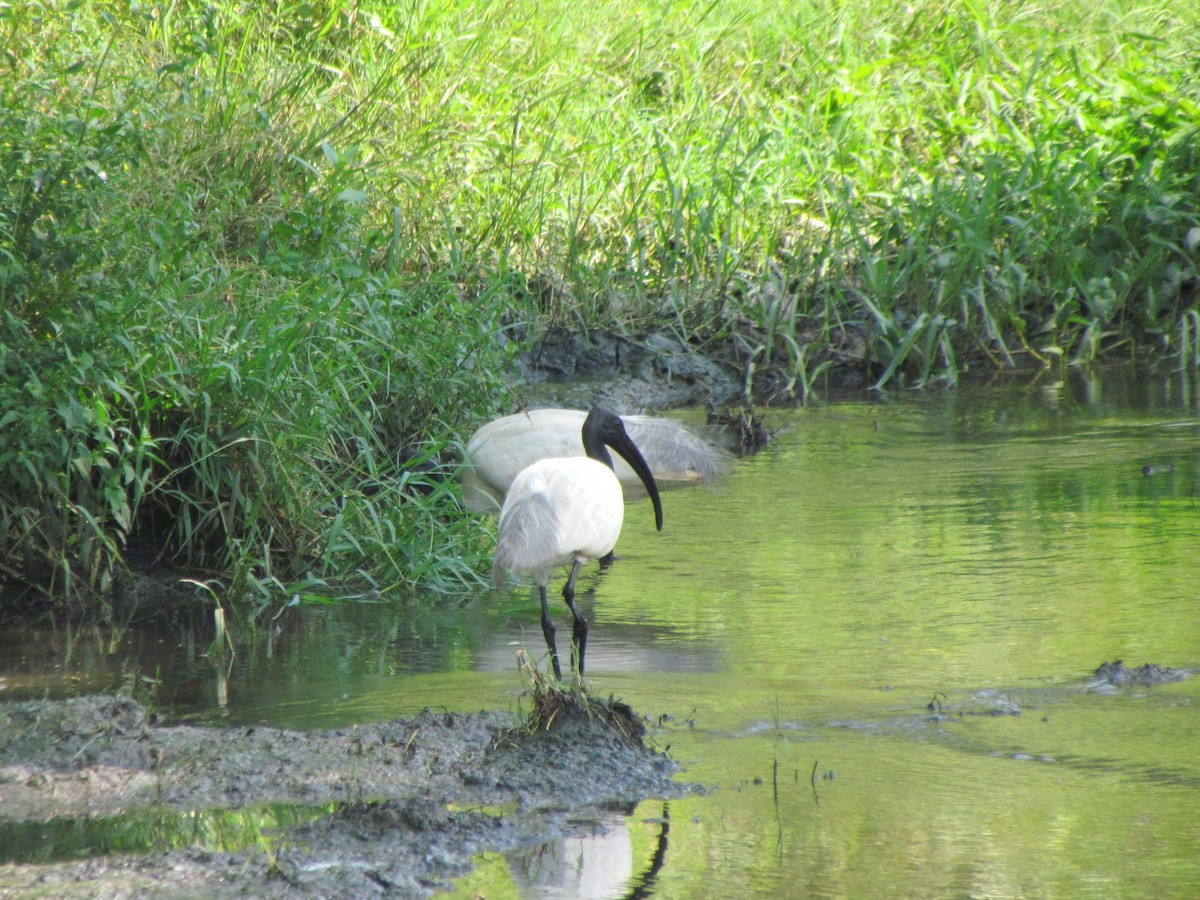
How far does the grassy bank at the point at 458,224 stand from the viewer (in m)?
4.79

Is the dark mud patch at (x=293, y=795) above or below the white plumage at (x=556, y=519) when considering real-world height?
below

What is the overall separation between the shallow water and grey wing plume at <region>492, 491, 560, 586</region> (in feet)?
0.89

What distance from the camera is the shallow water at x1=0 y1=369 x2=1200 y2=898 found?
2834mm

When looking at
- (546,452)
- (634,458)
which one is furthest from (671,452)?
(634,458)

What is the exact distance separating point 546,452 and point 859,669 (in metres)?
2.15

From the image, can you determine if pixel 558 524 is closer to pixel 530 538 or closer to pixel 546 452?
pixel 530 538

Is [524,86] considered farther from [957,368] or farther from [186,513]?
[186,513]

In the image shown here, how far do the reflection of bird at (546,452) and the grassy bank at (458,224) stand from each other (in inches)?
10.2

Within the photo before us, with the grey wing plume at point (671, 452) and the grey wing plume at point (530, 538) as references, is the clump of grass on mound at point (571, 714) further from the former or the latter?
the grey wing plume at point (671, 452)

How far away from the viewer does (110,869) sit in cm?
276

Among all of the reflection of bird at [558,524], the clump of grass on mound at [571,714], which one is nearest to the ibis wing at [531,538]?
the reflection of bird at [558,524]

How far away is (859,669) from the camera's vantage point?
Answer: 4008mm

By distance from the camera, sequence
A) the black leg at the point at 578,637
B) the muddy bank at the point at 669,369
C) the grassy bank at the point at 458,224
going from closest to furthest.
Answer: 1. the black leg at the point at 578,637
2. the grassy bank at the point at 458,224
3. the muddy bank at the point at 669,369

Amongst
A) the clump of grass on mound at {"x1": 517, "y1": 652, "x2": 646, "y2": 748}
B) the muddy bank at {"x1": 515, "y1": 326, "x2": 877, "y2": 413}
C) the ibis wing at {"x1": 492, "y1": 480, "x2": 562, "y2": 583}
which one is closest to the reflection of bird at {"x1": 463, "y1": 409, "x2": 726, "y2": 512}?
the ibis wing at {"x1": 492, "y1": 480, "x2": 562, "y2": 583}
